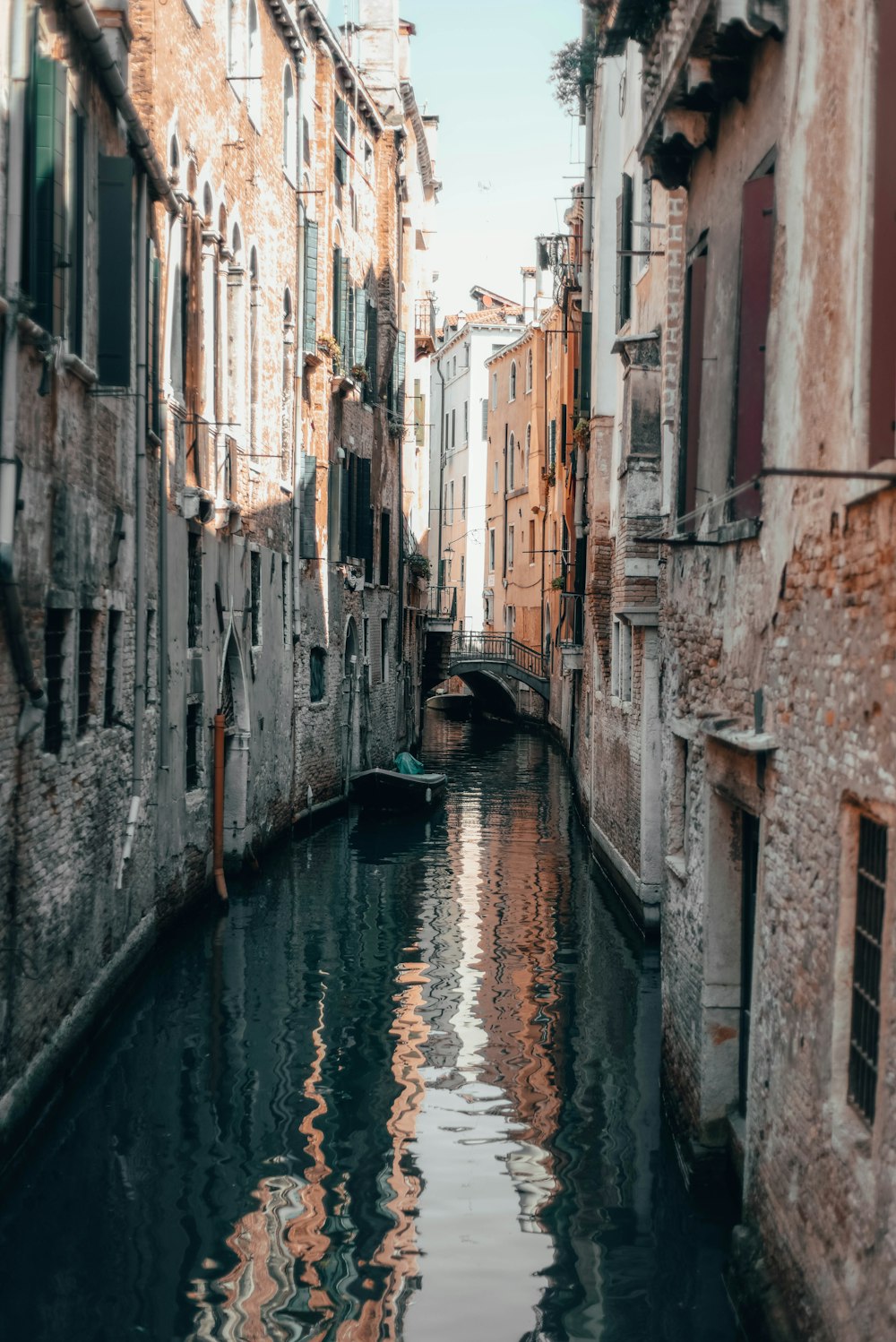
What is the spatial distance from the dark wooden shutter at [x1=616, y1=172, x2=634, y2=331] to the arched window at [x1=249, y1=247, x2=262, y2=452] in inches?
177

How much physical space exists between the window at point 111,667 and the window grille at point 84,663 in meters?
0.60

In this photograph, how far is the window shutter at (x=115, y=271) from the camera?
433 inches

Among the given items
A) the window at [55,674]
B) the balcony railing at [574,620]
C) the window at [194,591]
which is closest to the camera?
the window at [55,674]

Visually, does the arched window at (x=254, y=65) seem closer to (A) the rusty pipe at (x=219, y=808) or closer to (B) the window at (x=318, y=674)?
(A) the rusty pipe at (x=219, y=808)

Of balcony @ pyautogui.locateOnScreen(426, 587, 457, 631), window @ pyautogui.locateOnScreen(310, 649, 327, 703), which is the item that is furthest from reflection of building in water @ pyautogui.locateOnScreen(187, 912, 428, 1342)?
balcony @ pyautogui.locateOnScreen(426, 587, 457, 631)

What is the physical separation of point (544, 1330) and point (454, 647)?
43.6m

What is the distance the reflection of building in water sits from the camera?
6.97 meters

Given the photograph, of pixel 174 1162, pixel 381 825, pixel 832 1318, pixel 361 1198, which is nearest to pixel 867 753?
pixel 832 1318

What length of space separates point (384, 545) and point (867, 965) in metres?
26.1

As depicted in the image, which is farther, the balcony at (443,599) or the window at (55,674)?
the balcony at (443,599)

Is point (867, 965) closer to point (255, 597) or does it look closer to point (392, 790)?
point (255, 597)

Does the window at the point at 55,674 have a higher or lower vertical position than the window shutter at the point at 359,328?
lower

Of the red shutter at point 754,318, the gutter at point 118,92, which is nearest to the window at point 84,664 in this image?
the gutter at point 118,92

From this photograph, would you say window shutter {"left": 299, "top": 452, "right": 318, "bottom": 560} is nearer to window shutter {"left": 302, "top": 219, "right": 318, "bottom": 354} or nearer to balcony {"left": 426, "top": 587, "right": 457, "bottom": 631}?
window shutter {"left": 302, "top": 219, "right": 318, "bottom": 354}
